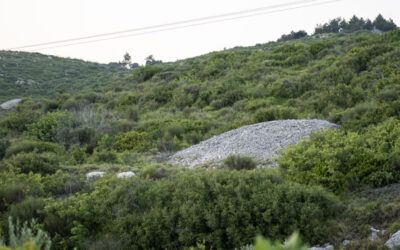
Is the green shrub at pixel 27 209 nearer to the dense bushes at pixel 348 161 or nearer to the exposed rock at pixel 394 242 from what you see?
the dense bushes at pixel 348 161

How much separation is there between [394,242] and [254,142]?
5.96 meters

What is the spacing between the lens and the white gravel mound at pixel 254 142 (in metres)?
8.88

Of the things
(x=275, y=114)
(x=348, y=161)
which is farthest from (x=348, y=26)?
(x=348, y=161)

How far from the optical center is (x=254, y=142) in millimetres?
9539

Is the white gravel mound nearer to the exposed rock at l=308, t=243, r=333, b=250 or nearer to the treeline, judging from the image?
the exposed rock at l=308, t=243, r=333, b=250

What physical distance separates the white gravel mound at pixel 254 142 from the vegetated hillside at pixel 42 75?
69.2ft

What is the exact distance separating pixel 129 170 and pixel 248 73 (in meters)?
14.6

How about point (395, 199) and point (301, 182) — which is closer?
point (395, 199)

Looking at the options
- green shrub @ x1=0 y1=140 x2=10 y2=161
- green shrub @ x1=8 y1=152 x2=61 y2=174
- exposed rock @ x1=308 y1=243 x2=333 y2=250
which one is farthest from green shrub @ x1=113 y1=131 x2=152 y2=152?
exposed rock @ x1=308 y1=243 x2=333 y2=250

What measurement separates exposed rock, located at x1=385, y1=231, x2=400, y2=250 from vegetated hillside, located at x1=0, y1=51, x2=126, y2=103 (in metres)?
27.7

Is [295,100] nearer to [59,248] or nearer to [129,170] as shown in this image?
[129,170]

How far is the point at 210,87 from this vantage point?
1986cm

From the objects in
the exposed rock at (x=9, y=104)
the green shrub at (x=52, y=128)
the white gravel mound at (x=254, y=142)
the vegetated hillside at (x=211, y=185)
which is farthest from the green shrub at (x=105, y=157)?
the exposed rock at (x=9, y=104)

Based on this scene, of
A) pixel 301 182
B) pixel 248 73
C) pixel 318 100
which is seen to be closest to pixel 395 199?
pixel 301 182
